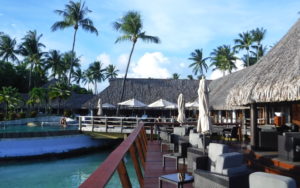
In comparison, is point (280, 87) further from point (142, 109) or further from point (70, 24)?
point (70, 24)

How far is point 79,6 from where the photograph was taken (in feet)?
124

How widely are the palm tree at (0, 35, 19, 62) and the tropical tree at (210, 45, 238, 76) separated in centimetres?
3369

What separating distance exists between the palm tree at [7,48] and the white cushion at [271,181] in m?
55.4

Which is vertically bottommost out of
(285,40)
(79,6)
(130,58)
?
(285,40)

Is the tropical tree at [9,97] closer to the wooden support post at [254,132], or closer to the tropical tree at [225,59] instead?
the tropical tree at [225,59]

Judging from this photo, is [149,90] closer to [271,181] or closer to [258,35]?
[258,35]

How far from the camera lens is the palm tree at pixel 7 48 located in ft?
169

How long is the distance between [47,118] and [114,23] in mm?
13522

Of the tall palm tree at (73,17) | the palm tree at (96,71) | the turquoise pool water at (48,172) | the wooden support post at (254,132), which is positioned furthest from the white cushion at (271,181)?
the palm tree at (96,71)

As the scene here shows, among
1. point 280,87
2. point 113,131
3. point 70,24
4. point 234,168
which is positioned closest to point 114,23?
point 70,24

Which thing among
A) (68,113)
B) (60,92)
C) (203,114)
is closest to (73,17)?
(60,92)

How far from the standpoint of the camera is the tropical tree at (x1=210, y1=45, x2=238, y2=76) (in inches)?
1916

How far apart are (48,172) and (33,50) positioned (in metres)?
36.9

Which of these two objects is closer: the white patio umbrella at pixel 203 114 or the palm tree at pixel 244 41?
the white patio umbrella at pixel 203 114
